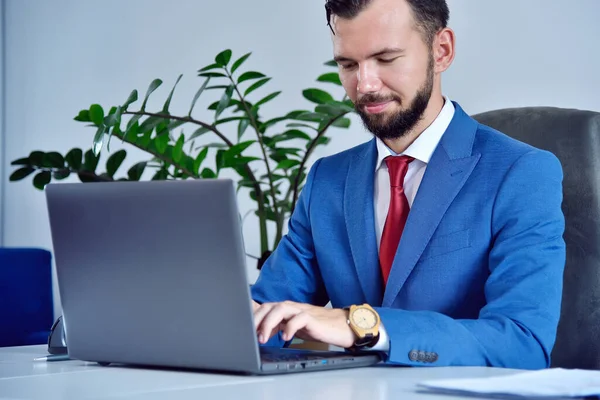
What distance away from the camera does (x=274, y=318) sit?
113cm

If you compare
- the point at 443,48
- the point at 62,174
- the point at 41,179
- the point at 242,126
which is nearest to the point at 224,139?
the point at 242,126

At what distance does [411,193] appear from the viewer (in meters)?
1.68

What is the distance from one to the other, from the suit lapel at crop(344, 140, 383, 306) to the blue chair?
175 centimetres

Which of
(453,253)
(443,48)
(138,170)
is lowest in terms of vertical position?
(453,253)

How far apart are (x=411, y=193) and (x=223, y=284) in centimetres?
75

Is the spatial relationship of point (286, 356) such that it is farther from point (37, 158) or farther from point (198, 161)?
point (37, 158)

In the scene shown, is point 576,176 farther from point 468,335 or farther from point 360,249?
point 468,335

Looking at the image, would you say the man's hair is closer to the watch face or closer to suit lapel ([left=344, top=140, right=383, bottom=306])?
suit lapel ([left=344, top=140, right=383, bottom=306])

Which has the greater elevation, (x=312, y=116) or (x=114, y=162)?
(x=312, y=116)

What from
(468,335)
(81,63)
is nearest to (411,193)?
(468,335)

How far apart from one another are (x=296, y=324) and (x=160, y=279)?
20 centimetres

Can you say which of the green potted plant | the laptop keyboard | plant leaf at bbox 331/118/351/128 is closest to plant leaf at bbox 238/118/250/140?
the green potted plant

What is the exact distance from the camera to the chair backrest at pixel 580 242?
1696 mm

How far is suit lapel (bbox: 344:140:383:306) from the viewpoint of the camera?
1.67m
